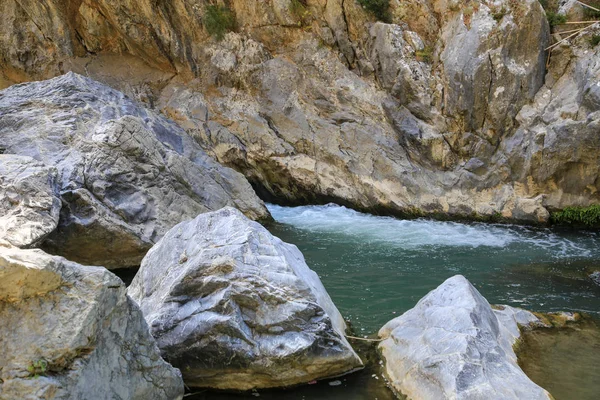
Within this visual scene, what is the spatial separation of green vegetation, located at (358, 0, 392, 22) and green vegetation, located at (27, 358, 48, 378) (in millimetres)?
13536


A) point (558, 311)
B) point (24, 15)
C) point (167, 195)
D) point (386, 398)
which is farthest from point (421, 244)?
point (24, 15)

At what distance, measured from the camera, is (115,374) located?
3.78m

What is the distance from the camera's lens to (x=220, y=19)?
16.4m

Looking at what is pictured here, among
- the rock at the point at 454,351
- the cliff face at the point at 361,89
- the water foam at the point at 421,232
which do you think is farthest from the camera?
the cliff face at the point at 361,89

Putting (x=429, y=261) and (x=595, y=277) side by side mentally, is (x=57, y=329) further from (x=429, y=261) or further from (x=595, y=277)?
(x=595, y=277)

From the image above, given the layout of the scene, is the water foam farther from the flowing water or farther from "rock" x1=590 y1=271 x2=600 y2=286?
"rock" x1=590 y1=271 x2=600 y2=286

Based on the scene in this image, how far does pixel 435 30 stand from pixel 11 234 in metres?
12.0

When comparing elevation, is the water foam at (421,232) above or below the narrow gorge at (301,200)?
below

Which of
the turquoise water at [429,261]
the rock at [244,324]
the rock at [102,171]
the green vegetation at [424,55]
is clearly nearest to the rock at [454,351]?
the rock at [244,324]

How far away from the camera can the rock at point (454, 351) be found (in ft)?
13.7

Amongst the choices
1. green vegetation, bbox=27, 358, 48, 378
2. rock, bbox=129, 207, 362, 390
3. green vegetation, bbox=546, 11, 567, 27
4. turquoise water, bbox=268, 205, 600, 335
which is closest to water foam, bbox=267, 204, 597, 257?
turquoise water, bbox=268, 205, 600, 335

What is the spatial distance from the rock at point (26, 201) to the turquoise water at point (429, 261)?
433cm

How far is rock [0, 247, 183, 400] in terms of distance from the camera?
328cm

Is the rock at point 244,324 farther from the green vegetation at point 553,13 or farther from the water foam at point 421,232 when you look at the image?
the green vegetation at point 553,13
